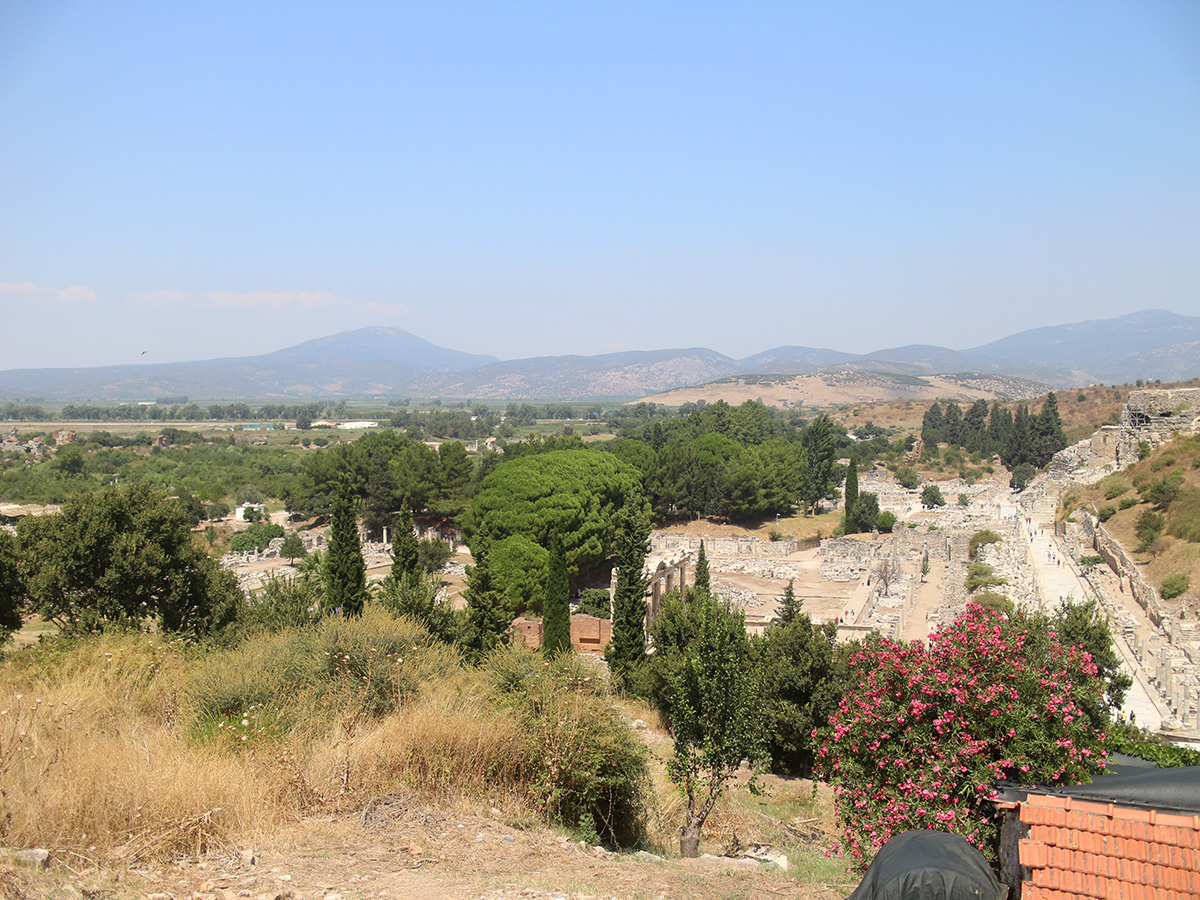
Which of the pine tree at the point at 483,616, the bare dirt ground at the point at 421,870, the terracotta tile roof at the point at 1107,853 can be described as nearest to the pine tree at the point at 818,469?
the pine tree at the point at 483,616

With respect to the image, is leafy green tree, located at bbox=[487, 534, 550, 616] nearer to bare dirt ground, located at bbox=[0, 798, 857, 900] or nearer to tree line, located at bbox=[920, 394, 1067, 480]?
bare dirt ground, located at bbox=[0, 798, 857, 900]

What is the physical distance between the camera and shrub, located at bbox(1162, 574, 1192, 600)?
959 inches

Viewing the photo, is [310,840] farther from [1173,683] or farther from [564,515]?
[564,515]

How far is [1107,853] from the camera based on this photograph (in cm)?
620

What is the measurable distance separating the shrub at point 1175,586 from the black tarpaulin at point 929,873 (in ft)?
75.5

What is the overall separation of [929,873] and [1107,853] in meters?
1.64

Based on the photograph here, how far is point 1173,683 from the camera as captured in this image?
1866cm

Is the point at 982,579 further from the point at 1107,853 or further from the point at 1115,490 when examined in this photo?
the point at 1107,853

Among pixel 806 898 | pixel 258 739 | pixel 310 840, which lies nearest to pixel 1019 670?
pixel 806 898

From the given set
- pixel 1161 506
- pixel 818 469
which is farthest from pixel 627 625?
pixel 818 469

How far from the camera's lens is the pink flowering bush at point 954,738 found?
775 centimetres

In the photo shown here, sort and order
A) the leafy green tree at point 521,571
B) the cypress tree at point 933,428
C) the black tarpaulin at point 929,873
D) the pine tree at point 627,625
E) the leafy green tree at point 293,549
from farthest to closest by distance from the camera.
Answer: the cypress tree at point 933,428
the leafy green tree at point 293,549
the leafy green tree at point 521,571
the pine tree at point 627,625
the black tarpaulin at point 929,873

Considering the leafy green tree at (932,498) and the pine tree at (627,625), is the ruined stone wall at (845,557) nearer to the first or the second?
the leafy green tree at (932,498)

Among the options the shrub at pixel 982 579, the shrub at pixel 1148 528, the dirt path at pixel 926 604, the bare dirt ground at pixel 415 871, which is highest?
the bare dirt ground at pixel 415 871
